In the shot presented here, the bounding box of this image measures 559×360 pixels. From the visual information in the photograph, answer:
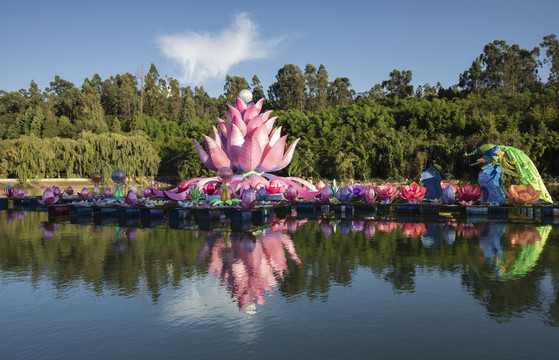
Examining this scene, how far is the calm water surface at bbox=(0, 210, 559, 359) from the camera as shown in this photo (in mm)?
4598

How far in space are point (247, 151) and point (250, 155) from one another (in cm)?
22

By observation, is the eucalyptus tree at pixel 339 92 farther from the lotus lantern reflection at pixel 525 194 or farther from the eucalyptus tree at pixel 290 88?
the lotus lantern reflection at pixel 525 194

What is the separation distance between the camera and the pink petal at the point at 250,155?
57.6 ft

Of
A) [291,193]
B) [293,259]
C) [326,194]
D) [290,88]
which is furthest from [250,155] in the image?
[290,88]

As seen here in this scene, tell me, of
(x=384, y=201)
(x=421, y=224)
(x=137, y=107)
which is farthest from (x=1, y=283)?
(x=137, y=107)

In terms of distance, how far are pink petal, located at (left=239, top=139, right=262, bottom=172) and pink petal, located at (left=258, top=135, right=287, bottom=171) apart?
348mm

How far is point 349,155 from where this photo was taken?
114 feet

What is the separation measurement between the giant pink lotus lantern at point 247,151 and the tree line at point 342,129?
10.7 metres

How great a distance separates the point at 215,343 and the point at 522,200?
41.8 feet

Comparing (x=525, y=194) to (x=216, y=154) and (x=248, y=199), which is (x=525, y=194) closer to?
(x=248, y=199)

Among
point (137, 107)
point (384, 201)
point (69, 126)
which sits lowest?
point (384, 201)

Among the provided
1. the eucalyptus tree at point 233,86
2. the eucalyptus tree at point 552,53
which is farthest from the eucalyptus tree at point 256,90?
the eucalyptus tree at point 552,53

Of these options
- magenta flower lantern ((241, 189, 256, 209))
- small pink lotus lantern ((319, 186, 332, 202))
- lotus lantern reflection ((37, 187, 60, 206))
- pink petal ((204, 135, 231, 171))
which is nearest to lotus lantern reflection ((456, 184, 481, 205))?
small pink lotus lantern ((319, 186, 332, 202))

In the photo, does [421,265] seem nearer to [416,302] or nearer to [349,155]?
[416,302]
